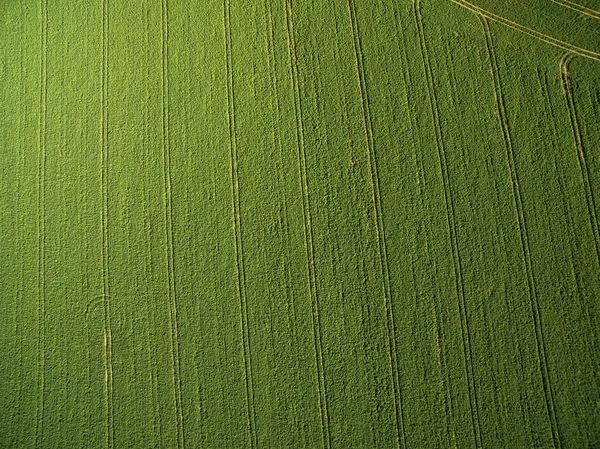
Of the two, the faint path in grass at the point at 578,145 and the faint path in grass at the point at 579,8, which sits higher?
the faint path in grass at the point at 579,8

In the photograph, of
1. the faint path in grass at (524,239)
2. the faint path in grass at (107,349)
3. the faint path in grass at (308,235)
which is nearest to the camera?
the faint path in grass at (524,239)

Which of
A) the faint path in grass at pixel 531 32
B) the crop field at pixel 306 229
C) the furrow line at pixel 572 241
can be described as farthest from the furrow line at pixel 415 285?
the furrow line at pixel 572 241

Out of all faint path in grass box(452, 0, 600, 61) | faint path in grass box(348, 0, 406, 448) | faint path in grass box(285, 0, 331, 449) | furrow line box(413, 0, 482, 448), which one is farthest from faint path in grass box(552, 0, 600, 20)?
faint path in grass box(285, 0, 331, 449)

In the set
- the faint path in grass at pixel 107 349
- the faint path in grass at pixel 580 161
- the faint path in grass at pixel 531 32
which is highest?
the faint path in grass at pixel 531 32

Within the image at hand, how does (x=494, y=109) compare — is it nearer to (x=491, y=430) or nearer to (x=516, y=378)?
(x=516, y=378)

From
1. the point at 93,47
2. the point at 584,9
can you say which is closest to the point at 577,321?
the point at 584,9

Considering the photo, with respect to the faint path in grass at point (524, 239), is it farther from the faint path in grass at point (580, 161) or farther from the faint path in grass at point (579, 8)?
the faint path in grass at point (579, 8)

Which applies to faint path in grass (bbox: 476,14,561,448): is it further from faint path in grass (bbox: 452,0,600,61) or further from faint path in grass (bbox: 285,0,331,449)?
faint path in grass (bbox: 285,0,331,449)

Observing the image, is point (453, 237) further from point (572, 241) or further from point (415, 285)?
point (572, 241)
